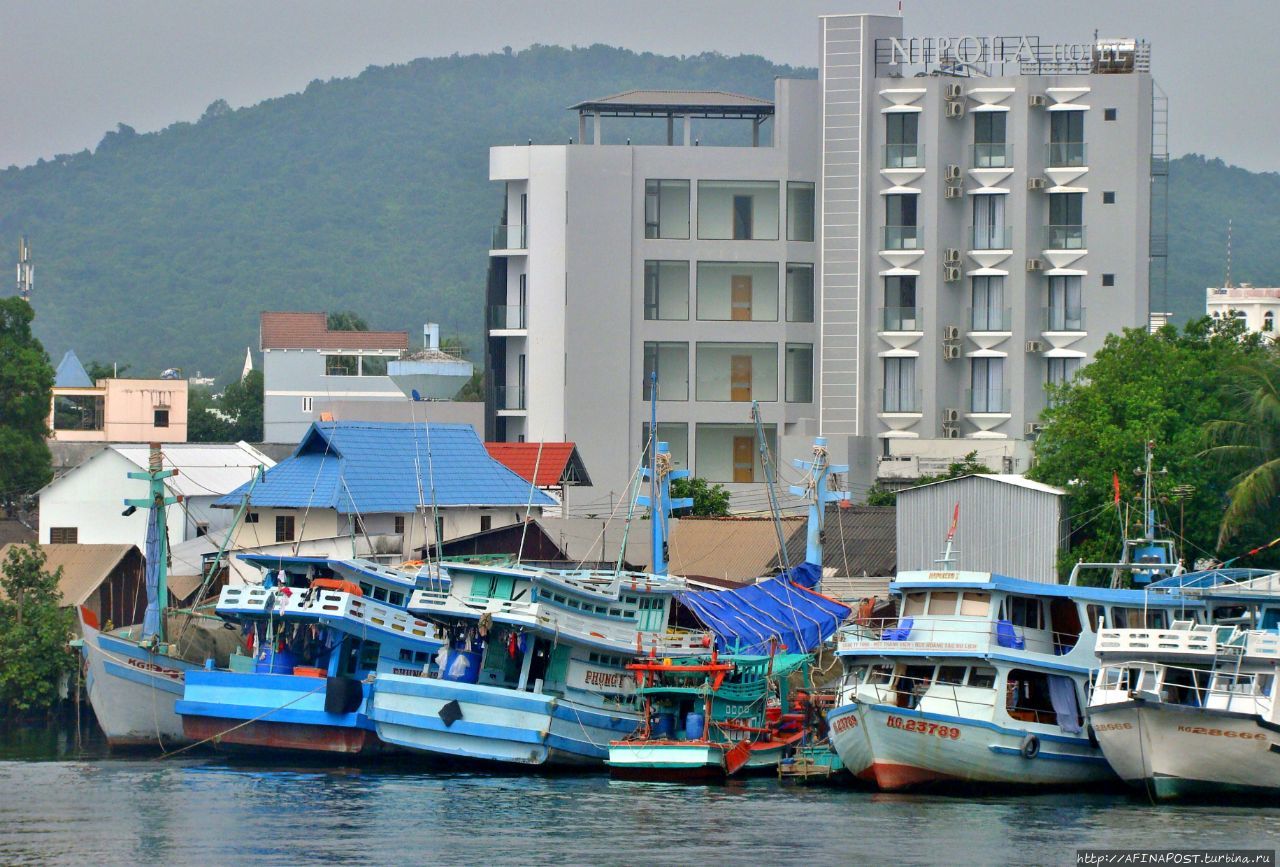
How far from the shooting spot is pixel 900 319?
71625 millimetres

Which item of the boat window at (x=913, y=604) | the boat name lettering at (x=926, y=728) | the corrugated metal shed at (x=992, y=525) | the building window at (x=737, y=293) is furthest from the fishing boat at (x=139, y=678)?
the building window at (x=737, y=293)

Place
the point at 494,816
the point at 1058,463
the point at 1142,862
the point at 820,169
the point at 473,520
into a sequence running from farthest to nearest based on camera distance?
the point at 820,169, the point at 473,520, the point at 1058,463, the point at 494,816, the point at 1142,862

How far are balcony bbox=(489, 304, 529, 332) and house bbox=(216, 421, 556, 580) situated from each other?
14.7 m

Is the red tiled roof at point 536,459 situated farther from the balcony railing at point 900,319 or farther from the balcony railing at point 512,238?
the balcony railing at point 900,319

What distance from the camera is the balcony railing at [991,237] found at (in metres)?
71.4

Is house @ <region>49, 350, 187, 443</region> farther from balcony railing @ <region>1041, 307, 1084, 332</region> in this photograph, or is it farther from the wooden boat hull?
the wooden boat hull

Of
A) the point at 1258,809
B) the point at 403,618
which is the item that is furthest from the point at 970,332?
the point at 1258,809

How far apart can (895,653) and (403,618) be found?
38.3 feet

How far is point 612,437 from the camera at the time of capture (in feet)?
237

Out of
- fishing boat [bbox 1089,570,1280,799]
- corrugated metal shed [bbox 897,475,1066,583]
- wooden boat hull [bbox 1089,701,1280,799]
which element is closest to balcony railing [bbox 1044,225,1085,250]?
corrugated metal shed [bbox 897,475,1066,583]

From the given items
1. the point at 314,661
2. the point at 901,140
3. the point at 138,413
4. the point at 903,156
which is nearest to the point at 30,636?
the point at 314,661

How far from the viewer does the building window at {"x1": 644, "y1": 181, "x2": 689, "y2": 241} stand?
239ft

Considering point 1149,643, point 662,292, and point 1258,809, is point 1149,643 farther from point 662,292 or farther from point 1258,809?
point 662,292

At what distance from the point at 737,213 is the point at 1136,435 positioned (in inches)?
1046
